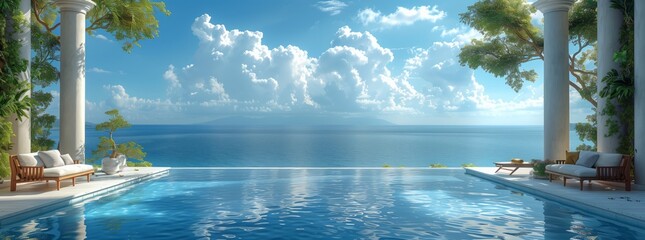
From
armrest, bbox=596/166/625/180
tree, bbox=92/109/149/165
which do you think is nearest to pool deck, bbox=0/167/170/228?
tree, bbox=92/109/149/165

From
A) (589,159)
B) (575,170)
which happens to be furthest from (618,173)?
(575,170)

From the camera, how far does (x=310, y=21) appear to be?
8231cm

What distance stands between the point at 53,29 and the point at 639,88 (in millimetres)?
17221

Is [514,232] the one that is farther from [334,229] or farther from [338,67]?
[338,67]

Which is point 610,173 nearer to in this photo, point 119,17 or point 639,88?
point 639,88

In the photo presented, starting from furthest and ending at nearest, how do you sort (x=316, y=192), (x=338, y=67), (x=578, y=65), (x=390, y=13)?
(x=390, y=13), (x=338, y=67), (x=578, y=65), (x=316, y=192)

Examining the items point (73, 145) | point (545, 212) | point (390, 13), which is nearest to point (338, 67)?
point (73, 145)

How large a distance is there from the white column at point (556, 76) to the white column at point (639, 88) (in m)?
2.52

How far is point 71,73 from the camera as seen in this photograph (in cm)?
1384

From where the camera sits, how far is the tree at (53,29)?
52.5ft

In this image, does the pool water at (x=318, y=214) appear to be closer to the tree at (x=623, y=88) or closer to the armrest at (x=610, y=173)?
the armrest at (x=610, y=173)

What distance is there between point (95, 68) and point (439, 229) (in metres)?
111

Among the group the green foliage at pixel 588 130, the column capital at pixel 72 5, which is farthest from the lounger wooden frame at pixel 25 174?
the green foliage at pixel 588 130

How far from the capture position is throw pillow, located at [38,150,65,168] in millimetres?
11617
